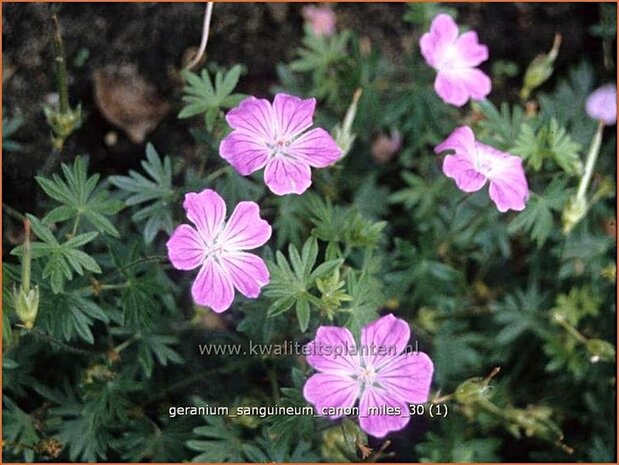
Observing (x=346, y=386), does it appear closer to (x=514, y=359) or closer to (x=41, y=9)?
(x=514, y=359)

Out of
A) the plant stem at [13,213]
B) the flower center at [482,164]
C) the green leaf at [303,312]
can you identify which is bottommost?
the green leaf at [303,312]

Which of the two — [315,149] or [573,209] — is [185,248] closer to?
[315,149]

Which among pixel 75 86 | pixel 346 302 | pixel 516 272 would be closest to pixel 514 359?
pixel 516 272

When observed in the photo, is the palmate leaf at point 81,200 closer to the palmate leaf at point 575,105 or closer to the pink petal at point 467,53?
the pink petal at point 467,53

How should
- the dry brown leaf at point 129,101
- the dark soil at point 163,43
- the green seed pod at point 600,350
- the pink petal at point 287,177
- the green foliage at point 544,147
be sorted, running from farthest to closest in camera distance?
the dry brown leaf at point 129,101 → the dark soil at point 163,43 → the green seed pod at point 600,350 → the green foliage at point 544,147 → the pink petal at point 287,177

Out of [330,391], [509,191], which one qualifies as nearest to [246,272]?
[330,391]

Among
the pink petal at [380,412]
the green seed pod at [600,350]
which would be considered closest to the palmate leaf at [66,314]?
the pink petal at [380,412]

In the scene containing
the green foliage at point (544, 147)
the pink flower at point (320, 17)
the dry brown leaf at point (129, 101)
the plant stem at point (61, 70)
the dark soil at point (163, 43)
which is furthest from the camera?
the pink flower at point (320, 17)
